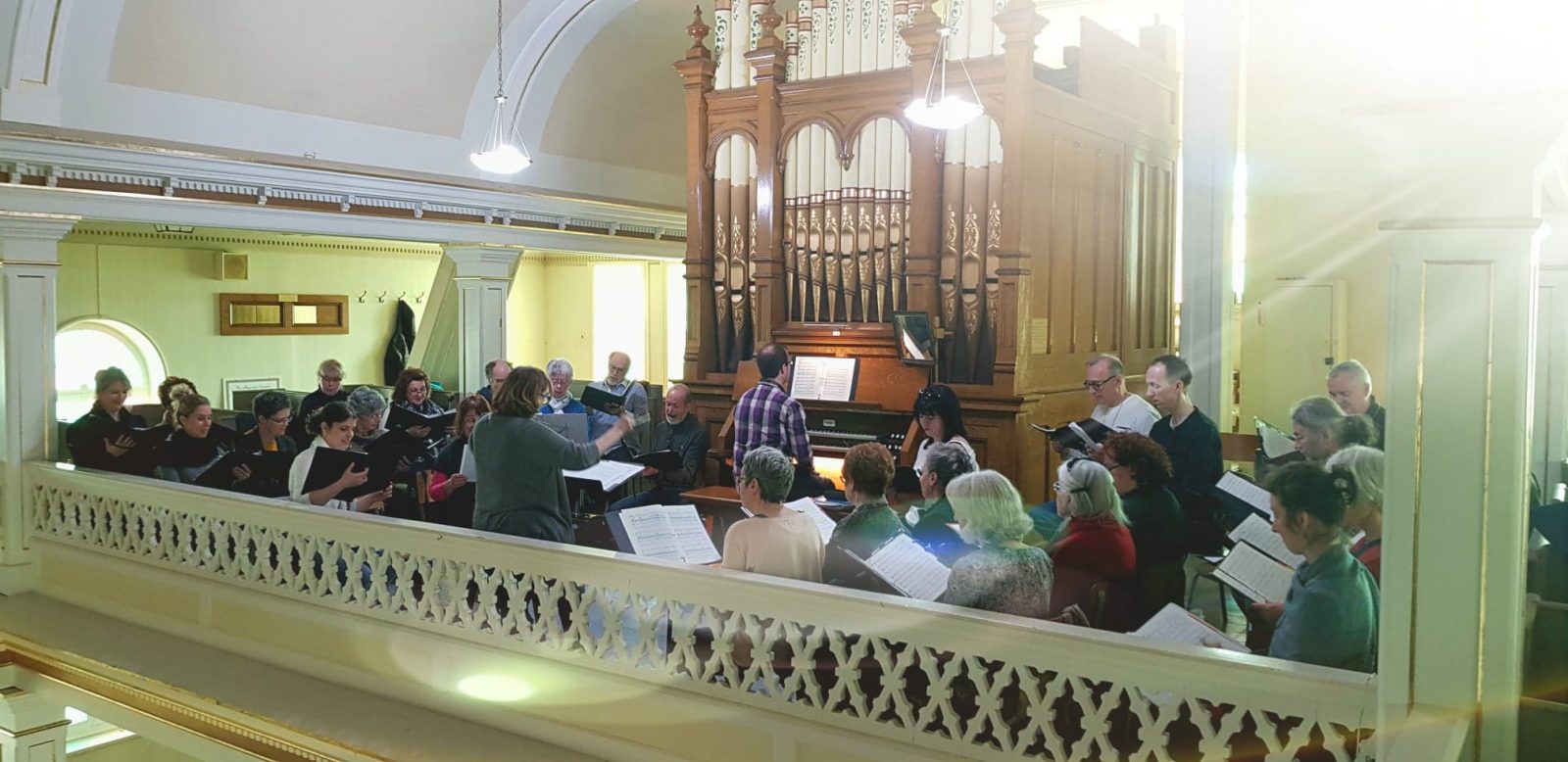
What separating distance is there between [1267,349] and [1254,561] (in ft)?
17.6

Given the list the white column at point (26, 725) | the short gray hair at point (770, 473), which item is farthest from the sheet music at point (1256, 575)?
the white column at point (26, 725)

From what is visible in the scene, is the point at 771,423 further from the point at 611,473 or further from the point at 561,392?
the point at 561,392

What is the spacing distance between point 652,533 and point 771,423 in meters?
2.19

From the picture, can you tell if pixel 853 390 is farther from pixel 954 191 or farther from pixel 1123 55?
pixel 1123 55

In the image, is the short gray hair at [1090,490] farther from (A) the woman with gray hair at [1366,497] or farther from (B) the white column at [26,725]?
(B) the white column at [26,725]

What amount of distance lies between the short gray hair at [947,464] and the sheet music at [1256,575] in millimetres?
1003

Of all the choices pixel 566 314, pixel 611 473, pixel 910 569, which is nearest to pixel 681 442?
pixel 611 473

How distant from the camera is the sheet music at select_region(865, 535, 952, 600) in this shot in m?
3.73

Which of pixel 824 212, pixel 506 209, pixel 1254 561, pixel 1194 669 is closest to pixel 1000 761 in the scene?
pixel 1194 669

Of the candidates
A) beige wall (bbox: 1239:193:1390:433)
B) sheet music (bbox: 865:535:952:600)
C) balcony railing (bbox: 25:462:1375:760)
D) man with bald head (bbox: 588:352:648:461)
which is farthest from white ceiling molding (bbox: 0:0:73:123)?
beige wall (bbox: 1239:193:1390:433)

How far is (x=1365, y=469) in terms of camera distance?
11.5 ft

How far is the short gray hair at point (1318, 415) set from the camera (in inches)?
185

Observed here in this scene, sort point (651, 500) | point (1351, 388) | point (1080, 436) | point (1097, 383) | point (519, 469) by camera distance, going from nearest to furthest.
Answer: point (519, 469) → point (1080, 436) → point (1351, 388) → point (1097, 383) → point (651, 500)

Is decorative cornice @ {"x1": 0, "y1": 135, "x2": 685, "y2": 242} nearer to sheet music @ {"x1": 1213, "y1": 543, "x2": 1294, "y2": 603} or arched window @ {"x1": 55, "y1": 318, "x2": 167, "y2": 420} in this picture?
arched window @ {"x1": 55, "y1": 318, "x2": 167, "y2": 420}
